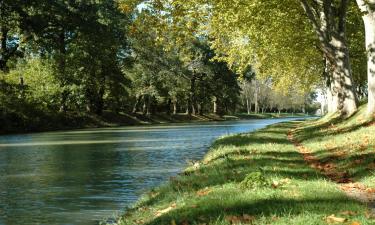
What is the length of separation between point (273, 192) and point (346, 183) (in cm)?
284

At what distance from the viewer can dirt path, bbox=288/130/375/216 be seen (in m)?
9.79

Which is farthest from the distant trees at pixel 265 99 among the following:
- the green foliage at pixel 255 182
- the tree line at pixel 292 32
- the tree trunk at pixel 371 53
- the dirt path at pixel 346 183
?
the green foliage at pixel 255 182

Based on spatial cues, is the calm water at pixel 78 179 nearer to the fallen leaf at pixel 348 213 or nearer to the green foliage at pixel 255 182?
the green foliage at pixel 255 182

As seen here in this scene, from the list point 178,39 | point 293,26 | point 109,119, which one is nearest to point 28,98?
point 109,119

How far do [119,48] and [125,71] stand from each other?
20.7ft

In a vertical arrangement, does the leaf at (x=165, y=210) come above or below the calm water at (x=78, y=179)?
above

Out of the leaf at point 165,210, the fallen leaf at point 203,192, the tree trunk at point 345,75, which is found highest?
the tree trunk at point 345,75

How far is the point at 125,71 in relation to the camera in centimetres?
8238

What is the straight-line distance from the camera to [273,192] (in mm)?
10016

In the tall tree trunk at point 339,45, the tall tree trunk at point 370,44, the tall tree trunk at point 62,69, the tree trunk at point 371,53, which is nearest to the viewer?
the tall tree trunk at point 370,44

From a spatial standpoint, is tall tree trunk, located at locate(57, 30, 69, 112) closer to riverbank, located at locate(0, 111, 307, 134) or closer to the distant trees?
riverbank, located at locate(0, 111, 307, 134)

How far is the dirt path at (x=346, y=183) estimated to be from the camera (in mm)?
9789

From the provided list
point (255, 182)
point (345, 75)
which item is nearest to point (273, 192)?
point (255, 182)

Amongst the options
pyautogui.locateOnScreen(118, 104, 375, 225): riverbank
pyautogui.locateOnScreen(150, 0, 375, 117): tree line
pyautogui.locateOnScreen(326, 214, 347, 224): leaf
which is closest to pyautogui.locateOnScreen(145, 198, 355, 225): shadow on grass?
pyautogui.locateOnScreen(118, 104, 375, 225): riverbank
